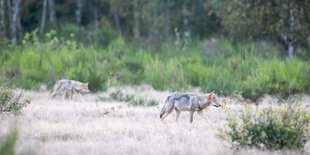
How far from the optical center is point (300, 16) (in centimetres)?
1753

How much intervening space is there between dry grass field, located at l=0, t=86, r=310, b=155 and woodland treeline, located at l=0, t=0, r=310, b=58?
9026 mm

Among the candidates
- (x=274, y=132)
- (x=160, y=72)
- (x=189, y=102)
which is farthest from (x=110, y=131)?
(x=160, y=72)

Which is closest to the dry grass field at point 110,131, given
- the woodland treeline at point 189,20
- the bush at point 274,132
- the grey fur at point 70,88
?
the bush at point 274,132

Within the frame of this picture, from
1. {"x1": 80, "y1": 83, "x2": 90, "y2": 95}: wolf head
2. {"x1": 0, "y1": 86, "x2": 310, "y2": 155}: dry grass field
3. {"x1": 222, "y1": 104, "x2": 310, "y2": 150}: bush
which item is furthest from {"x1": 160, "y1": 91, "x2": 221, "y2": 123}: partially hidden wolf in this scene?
{"x1": 80, "y1": 83, "x2": 90, "y2": 95}: wolf head

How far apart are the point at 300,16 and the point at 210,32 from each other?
34.6ft

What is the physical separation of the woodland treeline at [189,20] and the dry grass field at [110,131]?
9026mm

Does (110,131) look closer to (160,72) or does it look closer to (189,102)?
(189,102)

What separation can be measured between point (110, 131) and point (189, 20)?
19963mm

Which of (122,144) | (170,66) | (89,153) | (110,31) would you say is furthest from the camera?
(110,31)

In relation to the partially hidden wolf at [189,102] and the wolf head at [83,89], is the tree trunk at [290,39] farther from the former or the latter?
the partially hidden wolf at [189,102]

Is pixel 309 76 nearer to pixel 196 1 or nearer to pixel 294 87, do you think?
pixel 294 87

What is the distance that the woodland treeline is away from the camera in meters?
17.4

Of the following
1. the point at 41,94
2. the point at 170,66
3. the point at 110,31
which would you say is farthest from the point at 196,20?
the point at 41,94

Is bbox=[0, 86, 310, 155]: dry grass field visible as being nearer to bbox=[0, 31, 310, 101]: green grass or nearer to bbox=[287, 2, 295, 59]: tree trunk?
bbox=[0, 31, 310, 101]: green grass
